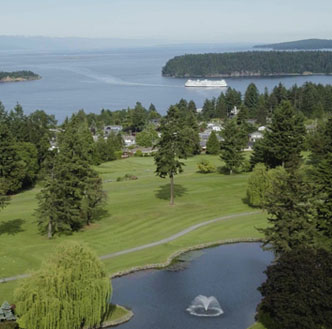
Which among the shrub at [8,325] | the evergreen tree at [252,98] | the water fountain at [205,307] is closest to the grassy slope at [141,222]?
A: the shrub at [8,325]

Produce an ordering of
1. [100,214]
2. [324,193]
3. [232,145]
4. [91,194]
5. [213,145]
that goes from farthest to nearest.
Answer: [213,145] < [232,145] < [100,214] < [91,194] < [324,193]

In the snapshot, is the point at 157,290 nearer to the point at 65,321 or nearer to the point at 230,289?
the point at 230,289

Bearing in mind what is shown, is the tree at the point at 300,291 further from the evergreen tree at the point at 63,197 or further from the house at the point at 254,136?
the house at the point at 254,136

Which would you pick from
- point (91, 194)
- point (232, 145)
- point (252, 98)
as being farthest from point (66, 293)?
point (252, 98)

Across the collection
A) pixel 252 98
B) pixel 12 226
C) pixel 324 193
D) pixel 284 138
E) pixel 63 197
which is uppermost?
pixel 252 98

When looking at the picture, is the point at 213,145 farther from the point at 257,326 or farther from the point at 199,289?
the point at 257,326

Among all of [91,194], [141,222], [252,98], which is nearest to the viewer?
[91,194]

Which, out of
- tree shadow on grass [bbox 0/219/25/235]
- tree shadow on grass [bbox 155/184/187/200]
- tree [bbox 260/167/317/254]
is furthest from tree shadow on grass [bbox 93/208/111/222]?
tree [bbox 260/167/317/254]

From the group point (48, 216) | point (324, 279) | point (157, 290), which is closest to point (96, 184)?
point (48, 216)
